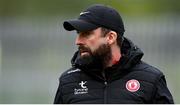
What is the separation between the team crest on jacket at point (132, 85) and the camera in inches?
108

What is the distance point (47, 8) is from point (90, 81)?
11.1 feet

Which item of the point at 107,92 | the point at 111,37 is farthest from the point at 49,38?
the point at 107,92

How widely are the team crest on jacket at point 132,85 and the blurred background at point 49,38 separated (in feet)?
9.88

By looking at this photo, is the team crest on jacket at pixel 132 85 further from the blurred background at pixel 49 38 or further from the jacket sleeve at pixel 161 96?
the blurred background at pixel 49 38

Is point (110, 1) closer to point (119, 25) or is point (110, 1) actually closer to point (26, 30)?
point (26, 30)

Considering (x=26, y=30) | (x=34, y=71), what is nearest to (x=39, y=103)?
(x=34, y=71)

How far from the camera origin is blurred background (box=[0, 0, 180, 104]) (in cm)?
584

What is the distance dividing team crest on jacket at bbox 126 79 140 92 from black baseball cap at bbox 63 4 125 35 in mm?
285

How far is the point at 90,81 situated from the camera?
2.82 metres

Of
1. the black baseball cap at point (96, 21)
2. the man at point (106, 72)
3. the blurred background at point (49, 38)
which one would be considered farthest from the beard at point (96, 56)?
the blurred background at point (49, 38)

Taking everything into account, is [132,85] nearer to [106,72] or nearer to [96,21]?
[106,72]

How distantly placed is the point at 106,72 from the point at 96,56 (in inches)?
3.7

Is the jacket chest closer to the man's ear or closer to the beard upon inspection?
the beard

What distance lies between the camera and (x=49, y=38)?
607 centimetres
